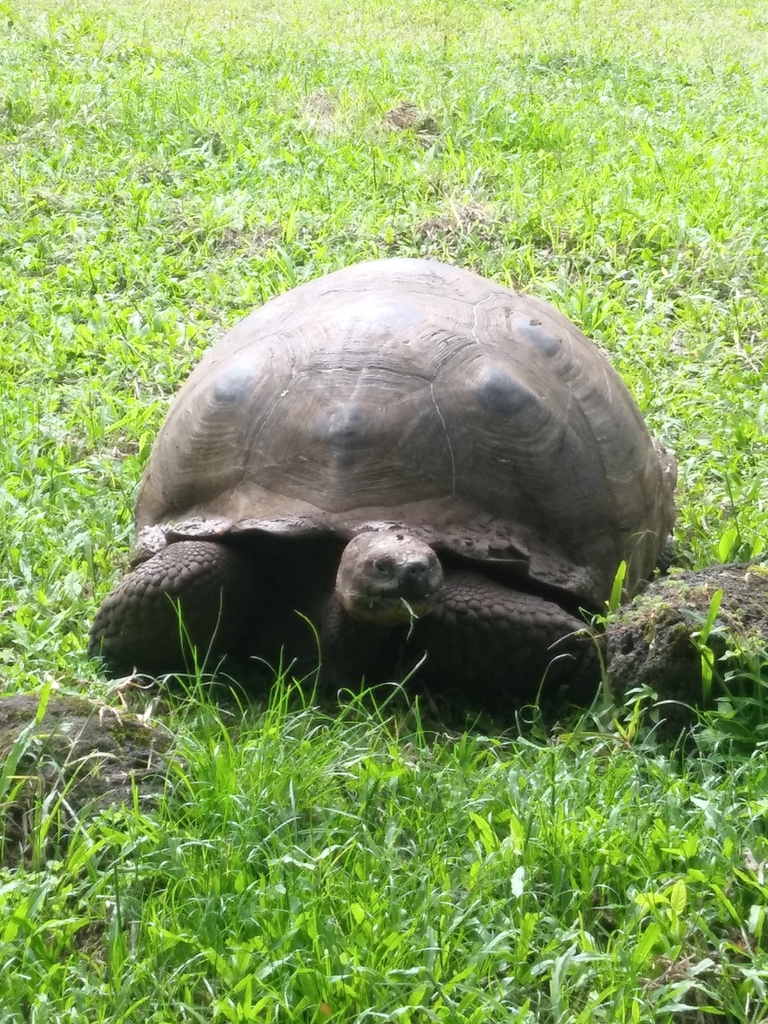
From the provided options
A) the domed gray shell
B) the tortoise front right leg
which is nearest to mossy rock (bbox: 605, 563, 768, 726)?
the domed gray shell

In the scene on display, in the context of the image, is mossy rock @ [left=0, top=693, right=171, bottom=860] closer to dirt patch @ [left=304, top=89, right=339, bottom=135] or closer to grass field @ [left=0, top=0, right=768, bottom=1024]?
grass field @ [left=0, top=0, right=768, bottom=1024]

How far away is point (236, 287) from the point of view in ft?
18.8

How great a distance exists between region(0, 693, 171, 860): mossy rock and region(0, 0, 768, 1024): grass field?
0.24 ft

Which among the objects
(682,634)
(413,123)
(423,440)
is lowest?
(682,634)

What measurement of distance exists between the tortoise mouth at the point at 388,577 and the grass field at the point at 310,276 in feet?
0.86

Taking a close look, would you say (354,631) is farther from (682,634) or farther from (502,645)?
(682,634)

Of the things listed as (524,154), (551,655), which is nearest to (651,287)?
(524,154)

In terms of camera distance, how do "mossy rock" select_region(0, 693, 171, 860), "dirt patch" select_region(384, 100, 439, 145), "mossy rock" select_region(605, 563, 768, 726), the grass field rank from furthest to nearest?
"dirt patch" select_region(384, 100, 439, 145) < "mossy rock" select_region(605, 563, 768, 726) < "mossy rock" select_region(0, 693, 171, 860) < the grass field

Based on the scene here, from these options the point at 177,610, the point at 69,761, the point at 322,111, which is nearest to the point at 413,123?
the point at 322,111

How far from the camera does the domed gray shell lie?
3.03 meters

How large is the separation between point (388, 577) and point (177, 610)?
1.86 feet

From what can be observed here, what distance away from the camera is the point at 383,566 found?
2818 mm

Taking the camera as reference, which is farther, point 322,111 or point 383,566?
point 322,111

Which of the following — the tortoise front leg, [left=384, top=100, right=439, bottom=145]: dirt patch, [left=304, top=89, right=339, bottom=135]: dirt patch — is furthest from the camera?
[left=304, top=89, right=339, bottom=135]: dirt patch
